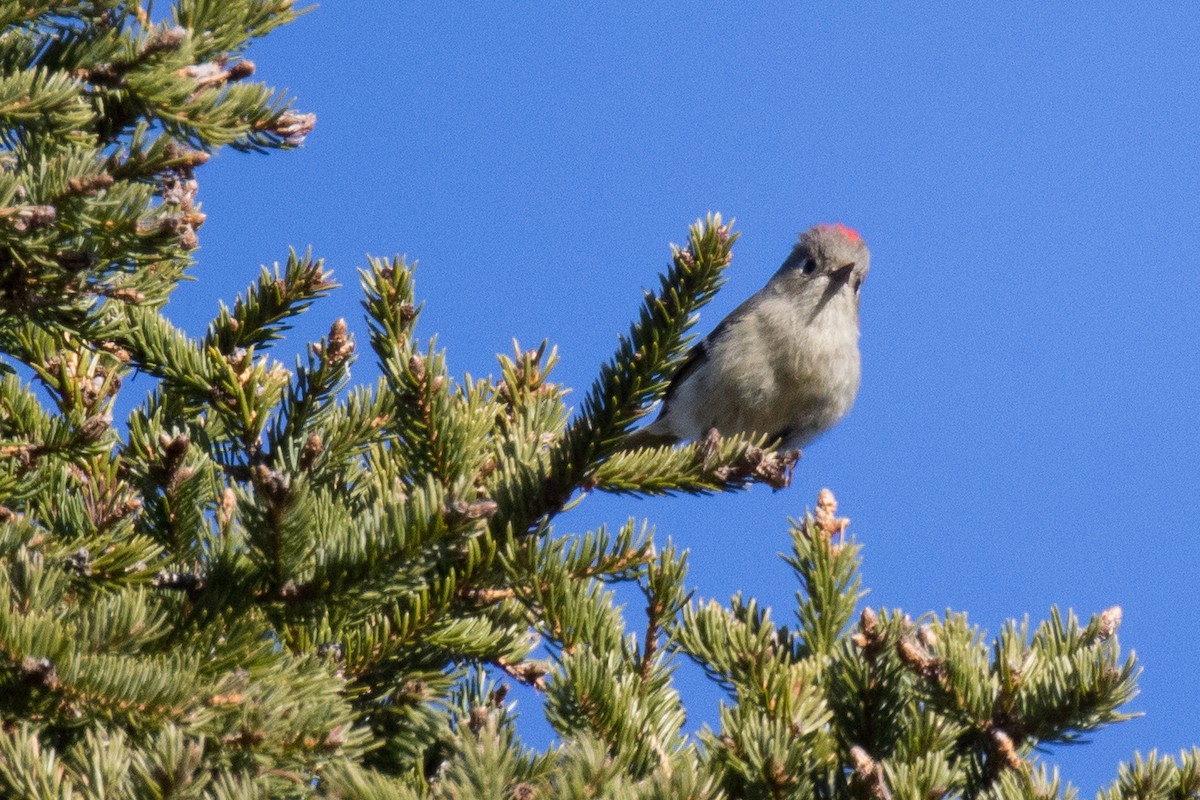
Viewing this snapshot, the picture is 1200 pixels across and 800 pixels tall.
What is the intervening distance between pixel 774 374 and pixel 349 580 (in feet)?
10.8

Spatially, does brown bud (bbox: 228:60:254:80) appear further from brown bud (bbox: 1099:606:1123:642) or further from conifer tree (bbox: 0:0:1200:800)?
brown bud (bbox: 1099:606:1123:642)

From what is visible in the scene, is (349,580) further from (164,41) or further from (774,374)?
(774,374)

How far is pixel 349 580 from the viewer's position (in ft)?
4.90

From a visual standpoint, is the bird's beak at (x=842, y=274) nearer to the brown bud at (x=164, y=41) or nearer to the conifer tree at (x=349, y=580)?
the conifer tree at (x=349, y=580)

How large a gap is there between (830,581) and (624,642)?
0.31m

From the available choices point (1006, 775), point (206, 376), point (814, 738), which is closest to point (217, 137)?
point (206, 376)

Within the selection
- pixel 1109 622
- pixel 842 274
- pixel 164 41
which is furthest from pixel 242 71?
pixel 842 274

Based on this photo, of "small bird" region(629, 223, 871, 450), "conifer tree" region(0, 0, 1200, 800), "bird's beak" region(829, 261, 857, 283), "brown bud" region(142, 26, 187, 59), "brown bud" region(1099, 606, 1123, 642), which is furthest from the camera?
"bird's beak" region(829, 261, 857, 283)

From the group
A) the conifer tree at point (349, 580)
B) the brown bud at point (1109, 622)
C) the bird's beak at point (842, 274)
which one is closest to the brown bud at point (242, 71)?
the conifer tree at point (349, 580)

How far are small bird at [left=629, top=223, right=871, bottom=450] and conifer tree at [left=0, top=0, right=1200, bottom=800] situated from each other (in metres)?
2.49

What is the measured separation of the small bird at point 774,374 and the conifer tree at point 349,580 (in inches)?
98.1

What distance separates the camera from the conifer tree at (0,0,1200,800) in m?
1.34

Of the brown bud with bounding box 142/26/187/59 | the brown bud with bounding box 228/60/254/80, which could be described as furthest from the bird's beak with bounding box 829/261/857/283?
the brown bud with bounding box 142/26/187/59

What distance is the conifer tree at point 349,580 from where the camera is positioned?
1337 millimetres
